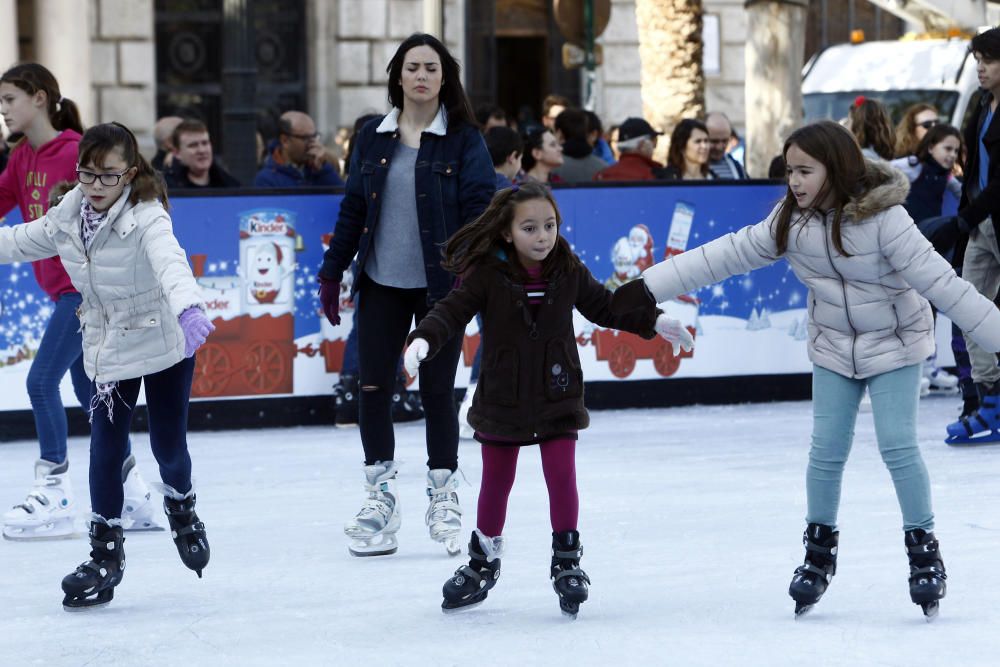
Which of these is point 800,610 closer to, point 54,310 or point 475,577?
point 475,577

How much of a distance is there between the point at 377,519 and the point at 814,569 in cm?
158

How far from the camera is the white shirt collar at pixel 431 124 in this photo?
606 centimetres

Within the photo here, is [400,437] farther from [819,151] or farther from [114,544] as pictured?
[819,151]

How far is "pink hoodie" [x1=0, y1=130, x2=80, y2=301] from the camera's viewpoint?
261 inches

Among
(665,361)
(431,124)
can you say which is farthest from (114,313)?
(665,361)

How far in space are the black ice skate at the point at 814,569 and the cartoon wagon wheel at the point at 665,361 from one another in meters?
4.94

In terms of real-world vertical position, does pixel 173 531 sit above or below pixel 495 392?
below

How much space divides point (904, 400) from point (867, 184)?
0.58 m

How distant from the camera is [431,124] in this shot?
6.09 metres

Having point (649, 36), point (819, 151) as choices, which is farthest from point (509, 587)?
point (649, 36)

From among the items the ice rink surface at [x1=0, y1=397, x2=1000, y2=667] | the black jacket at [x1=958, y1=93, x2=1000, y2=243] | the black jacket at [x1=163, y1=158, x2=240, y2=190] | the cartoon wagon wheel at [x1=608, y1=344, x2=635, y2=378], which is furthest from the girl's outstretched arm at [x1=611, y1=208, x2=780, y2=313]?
the cartoon wagon wheel at [x1=608, y1=344, x2=635, y2=378]

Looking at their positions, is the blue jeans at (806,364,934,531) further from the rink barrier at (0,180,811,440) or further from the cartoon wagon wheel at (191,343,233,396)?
the cartoon wagon wheel at (191,343,233,396)

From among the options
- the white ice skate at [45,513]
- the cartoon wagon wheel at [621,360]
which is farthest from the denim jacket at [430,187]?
the cartoon wagon wheel at [621,360]

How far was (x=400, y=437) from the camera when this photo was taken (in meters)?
9.07
